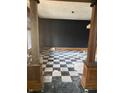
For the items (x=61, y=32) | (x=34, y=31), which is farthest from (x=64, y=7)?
(x=61, y=32)

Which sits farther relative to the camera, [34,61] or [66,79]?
[66,79]

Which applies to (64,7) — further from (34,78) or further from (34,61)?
(34,78)

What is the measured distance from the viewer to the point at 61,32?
8742 millimetres

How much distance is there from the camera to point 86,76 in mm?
2842

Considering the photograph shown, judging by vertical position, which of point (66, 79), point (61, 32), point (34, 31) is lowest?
point (66, 79)

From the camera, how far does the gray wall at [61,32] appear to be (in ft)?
28.3

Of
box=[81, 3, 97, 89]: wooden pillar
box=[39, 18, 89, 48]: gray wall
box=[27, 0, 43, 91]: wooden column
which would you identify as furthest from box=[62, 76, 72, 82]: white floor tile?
box=[39, 18, 89, 48]: gray wall

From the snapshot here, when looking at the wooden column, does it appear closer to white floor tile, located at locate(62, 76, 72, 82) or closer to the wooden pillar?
white floor tile, located at locate(62, 76, 72, 82)

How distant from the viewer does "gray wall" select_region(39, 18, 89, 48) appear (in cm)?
864

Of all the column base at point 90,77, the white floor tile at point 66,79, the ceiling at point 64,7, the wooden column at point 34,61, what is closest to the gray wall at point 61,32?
the ceiling at point 64,7

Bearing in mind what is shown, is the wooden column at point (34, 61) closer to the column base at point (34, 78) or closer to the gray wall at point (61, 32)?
the column base at point (34, 78)
